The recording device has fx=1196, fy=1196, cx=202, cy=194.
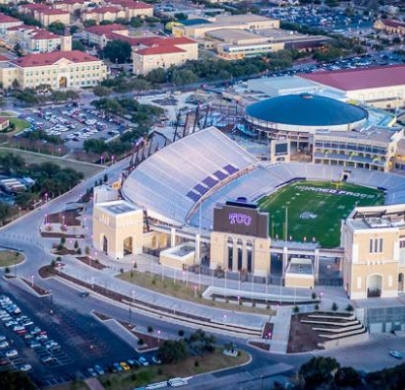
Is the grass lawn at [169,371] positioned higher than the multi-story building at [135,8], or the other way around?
the multi-story building at [135,8]

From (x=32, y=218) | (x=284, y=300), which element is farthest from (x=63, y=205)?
(x=284, y=300)

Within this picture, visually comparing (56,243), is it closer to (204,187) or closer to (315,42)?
(204,187)

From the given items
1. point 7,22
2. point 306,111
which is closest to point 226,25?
point 7,22

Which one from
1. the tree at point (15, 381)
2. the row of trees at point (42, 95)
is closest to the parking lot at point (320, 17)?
the row of trees at point (42, 95)

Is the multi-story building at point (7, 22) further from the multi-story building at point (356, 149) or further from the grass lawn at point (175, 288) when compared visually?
the grass lawn at point (175, 288)

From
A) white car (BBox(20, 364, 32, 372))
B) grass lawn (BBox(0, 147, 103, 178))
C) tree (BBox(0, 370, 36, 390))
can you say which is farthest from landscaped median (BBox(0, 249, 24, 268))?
grass lawn (BBox(0, 147, 103, 178))

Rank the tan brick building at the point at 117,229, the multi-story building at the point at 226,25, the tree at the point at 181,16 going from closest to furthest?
1. the tan brick building at the point at 117,229
2. the multi-story building at the point at 226,25
3. the tree at the point at 181,16

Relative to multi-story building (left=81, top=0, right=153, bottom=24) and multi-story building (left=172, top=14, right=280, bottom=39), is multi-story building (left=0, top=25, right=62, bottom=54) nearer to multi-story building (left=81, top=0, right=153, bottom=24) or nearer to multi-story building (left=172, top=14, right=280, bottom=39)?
multi-story building (left=81, top=0, right=153, bottom=24)

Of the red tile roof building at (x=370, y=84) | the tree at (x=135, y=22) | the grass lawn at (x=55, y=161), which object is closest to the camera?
the grass lawn at (x=55, y=161)
